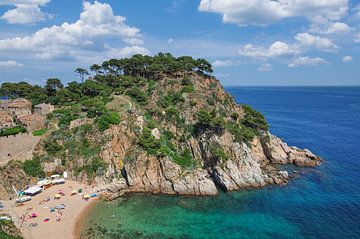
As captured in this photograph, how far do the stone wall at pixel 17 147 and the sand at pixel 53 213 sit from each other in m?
8.82

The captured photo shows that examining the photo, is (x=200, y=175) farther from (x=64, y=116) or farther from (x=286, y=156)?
(x=64, y=116)

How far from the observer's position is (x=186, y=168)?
4997 cm

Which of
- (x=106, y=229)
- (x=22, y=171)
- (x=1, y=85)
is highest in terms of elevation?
(x=1, y=85)

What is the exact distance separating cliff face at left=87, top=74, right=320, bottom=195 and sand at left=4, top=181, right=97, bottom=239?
5477 millimetres

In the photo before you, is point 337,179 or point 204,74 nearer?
point 337,179

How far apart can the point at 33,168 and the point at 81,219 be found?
1666 cm

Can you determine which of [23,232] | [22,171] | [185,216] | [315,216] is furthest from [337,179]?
[22,171]

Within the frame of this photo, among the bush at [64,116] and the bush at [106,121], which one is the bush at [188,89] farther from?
the bush at [64,116]

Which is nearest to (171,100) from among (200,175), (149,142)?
(149,142)

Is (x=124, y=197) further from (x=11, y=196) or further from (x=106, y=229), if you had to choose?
(x=11, y=196)

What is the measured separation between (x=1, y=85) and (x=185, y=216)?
72.0 m

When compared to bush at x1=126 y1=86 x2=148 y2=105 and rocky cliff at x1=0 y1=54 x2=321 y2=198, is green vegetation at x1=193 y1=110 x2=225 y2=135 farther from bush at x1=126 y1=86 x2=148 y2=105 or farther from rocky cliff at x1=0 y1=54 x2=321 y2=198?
bush at x1=126 y1=86 x2=148 y2=105

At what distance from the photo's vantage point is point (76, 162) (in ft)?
168

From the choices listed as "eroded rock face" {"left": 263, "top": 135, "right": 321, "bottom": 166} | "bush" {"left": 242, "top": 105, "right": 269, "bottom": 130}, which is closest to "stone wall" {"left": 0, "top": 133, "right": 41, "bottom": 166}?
"bush" {"left": 242, "top": 105, "right": 269, "bottom": 130}
